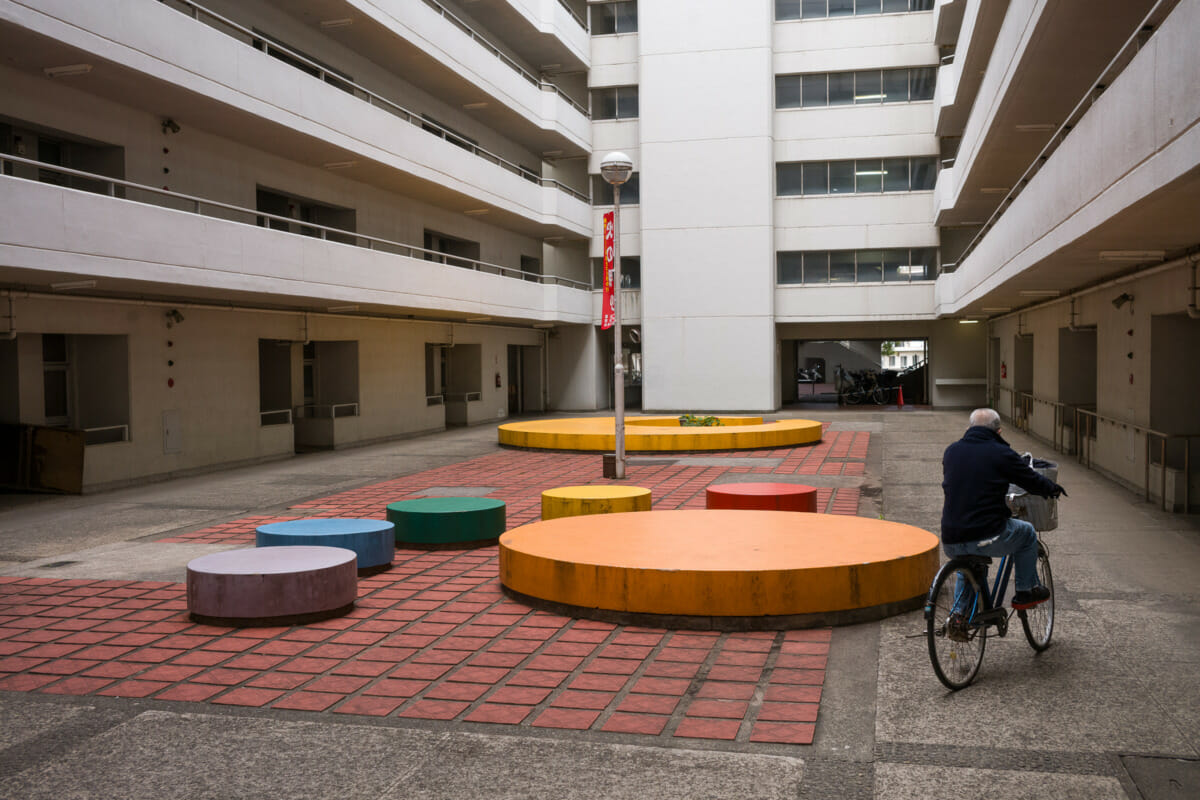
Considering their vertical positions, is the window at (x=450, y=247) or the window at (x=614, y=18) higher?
the window at (x=614, y=18)

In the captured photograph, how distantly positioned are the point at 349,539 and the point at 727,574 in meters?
4.00

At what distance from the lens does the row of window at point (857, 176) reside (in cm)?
3734

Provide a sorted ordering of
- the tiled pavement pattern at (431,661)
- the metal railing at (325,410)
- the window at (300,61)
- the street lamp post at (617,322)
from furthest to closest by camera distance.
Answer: the metal railing at (325,410) → the window at (300,61) → the street lamp post at (617,322) → the tiled pavement pattern at (431,661)

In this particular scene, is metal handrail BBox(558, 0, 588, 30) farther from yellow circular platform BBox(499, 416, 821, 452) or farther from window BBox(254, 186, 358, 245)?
yellow circular platform BBox(499, 416, 821, 452)

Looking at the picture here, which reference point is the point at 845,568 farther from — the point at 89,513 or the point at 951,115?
the point at 951,115

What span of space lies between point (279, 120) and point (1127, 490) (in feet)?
55.5

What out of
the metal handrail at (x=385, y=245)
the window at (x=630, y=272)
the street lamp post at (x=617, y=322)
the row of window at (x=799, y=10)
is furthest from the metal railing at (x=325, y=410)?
the row of window at (x=799, y=10)

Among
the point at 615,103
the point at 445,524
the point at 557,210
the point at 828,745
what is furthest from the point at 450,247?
the point at 828,745

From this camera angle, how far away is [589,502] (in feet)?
38.5

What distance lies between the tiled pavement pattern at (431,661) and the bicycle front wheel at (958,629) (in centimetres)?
79

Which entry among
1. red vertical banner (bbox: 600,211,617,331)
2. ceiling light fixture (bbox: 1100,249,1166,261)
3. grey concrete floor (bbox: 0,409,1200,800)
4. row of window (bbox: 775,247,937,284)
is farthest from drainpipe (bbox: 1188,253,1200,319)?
row of window (bbox: 775,247,937,284)

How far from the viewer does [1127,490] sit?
15.5 meters

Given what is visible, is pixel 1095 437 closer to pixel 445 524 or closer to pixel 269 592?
pixel 445 524

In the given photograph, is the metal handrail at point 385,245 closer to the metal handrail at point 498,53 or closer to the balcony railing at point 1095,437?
the metal handrail at point 498,53
